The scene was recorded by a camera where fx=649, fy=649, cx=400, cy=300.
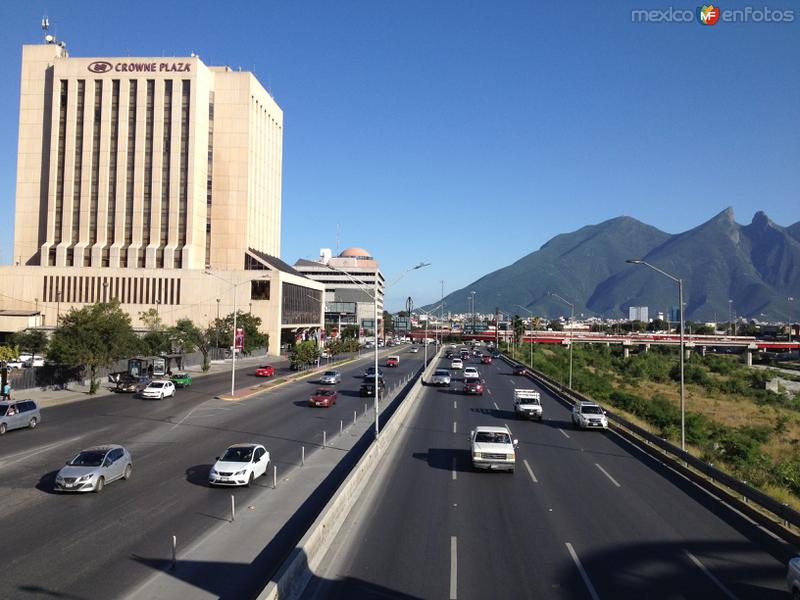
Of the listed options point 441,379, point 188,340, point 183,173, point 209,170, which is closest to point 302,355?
point 188,340

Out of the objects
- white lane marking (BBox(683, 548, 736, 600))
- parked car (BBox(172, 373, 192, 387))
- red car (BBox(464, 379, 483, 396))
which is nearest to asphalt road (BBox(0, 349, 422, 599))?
white lane marking (BBox(683, 548, 736, 600))

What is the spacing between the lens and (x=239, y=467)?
20922 mm

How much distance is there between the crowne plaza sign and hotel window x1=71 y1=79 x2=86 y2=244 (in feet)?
11.7

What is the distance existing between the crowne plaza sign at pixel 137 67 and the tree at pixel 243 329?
42.2 metres

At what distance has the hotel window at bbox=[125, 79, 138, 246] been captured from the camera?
104750 mm

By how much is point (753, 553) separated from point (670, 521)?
2.58 meters

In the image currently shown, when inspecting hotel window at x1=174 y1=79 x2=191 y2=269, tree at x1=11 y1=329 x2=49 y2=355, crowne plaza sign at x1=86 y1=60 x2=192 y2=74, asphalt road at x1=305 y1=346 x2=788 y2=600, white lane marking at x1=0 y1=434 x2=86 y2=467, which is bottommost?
white lane marking at x1=0 y1=434 x2=86 y2=467

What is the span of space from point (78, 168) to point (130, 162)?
28.5ft

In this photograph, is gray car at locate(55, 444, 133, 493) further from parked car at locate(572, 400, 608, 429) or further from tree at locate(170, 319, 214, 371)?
tree at locate(170, 319, 214, 371)

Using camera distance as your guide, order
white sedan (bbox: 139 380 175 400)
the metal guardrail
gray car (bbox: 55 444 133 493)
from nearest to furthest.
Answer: the metal guardrail < gray car (bbox: 55 444 133 493) < white sedan (bbox: 139 380 175 400)

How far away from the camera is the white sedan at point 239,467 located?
816 inches

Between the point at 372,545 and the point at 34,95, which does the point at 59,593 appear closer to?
the point at 372,545

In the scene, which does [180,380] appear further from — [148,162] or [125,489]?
[148,162]

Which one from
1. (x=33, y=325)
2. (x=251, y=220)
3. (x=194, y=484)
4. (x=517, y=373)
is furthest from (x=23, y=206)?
(x=194, y=484)
